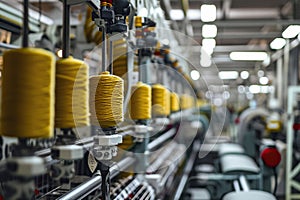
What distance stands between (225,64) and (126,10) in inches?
475

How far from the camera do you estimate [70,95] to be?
2.77 ft

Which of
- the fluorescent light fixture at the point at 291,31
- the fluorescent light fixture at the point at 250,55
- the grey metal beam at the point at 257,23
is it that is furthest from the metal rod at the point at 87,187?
the fluorescent light fixture at the point at 250,55

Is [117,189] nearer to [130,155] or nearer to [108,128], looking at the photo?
[130,155]

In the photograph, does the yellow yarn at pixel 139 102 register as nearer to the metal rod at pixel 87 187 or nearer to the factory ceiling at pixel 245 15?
the metal rod at pixel 87 187

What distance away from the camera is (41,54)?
0.70 metres

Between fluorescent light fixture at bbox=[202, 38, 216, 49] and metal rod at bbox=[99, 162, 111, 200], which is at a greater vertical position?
fluorescent light fixture at bbox=[202, 38, 216, 49]

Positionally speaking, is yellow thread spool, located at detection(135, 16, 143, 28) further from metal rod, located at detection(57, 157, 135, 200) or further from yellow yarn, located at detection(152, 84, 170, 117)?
metal rod, located at detection(57, 157, 135, 200)

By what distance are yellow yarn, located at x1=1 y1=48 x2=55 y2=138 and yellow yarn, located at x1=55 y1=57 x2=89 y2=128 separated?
12 centimetres

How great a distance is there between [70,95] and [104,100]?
274 millimetres

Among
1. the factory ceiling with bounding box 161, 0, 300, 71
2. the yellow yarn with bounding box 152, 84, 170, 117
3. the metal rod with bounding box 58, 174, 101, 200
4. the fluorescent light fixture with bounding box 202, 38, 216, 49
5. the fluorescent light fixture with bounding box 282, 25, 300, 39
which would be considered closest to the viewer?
the metal rod with bounding box 58, 174, 101, 200

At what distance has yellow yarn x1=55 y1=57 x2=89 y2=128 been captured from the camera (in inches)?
32.8

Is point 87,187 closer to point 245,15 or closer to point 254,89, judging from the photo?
point 245,15

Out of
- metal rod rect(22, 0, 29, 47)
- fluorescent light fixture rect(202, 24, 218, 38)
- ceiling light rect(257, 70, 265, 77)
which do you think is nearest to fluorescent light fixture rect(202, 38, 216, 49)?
fluorescent light fixture rect(202, 24, 218, 38)

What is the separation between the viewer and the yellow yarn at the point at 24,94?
0.69 meters
